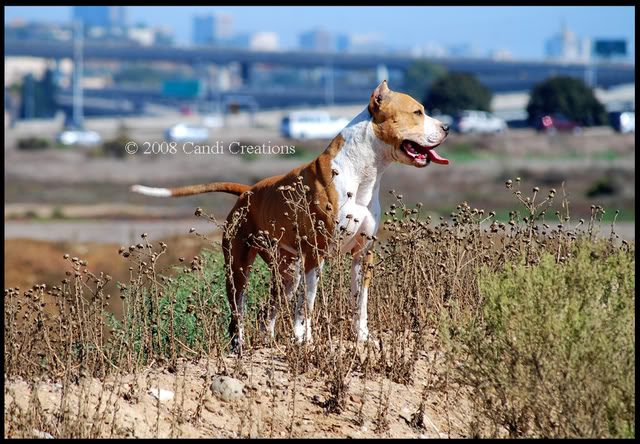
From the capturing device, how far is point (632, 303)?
243 inches

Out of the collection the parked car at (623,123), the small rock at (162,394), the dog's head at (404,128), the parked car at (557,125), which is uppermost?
the dog's head at (404,128)

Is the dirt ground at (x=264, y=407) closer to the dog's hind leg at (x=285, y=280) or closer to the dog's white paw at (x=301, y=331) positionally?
the dog's white paw at (x=301, y=331)

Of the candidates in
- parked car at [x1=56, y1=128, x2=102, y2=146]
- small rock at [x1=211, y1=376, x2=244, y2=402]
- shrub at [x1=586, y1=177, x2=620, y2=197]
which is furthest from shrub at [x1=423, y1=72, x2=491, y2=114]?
small rock at [x1=211, y1=376, x2=244, y2=402]

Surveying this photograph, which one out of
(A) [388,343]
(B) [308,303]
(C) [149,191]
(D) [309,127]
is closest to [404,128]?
(B) [308,303]

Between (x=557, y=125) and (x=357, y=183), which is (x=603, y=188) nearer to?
(x=557, y=125)

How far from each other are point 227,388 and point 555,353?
2108mm

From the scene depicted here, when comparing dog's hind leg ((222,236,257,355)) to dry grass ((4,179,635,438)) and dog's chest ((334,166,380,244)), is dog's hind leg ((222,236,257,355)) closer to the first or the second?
dry grass ((4,179,635,438))

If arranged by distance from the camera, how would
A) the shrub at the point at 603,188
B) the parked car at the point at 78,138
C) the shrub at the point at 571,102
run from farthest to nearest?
the parked car at the point at 78,138 → the shrub at the point at 571,102 → the shrub at the point at 603,188

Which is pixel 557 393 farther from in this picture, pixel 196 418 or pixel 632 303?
pixel 196 418

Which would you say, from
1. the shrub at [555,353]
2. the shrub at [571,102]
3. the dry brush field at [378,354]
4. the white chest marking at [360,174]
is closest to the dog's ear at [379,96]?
the white chest marking at [360,174]

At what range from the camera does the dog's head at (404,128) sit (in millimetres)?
7402

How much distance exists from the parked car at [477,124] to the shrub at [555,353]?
194 ft

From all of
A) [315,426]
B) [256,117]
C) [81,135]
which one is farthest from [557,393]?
[256,117]

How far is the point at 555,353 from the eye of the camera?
5727 millimetres
